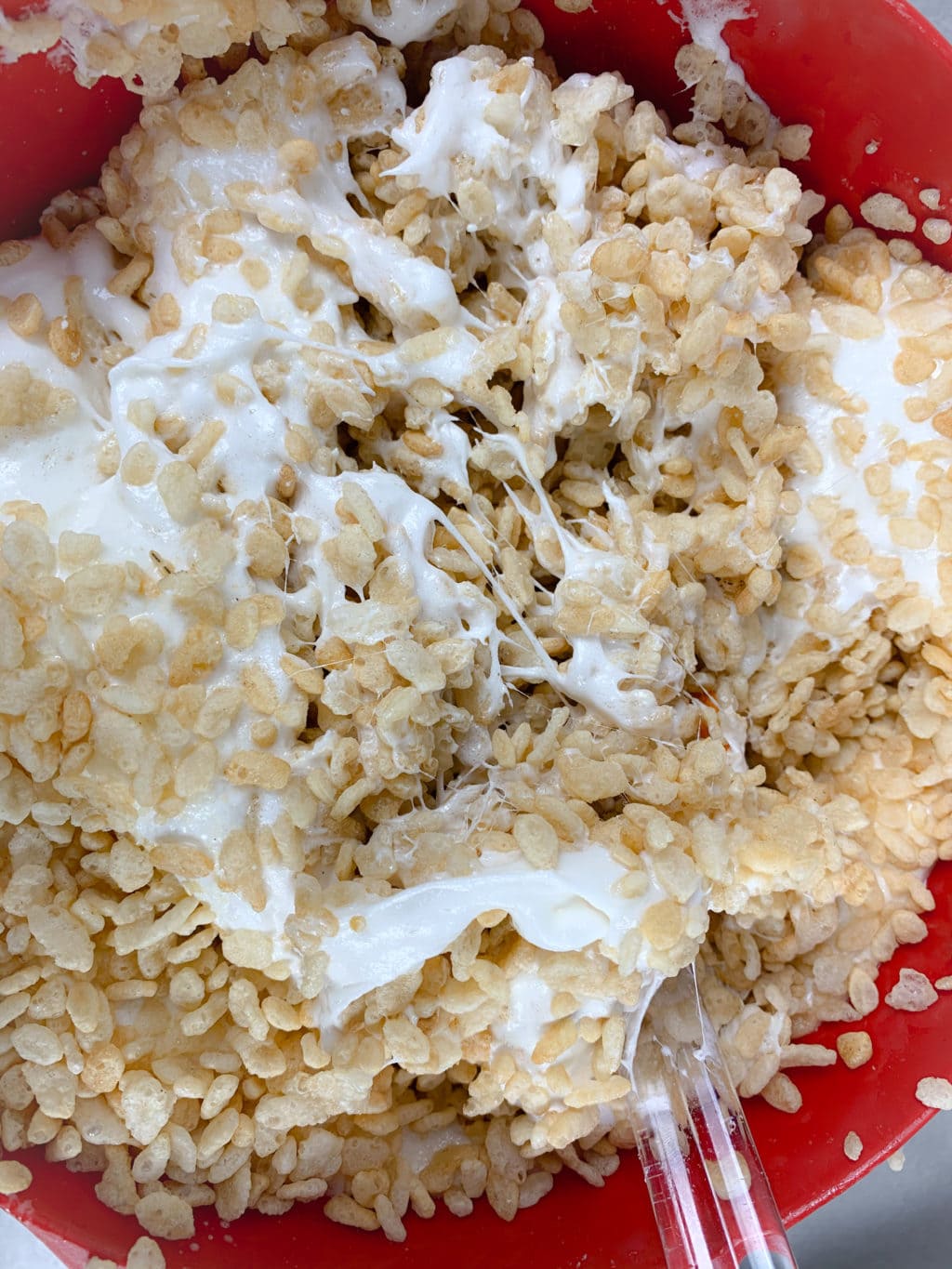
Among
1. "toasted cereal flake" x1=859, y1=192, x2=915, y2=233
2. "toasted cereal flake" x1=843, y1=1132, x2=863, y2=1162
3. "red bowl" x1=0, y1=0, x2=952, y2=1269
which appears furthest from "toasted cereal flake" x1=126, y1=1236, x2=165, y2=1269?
"toasted cereal flake" x1=859, y1=192, x2=915, y2=233

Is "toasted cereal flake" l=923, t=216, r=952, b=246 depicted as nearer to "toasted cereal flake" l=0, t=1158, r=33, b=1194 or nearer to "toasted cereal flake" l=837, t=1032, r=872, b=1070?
"toasted cereal flake" l=837, t=1032, r=872, b=1070

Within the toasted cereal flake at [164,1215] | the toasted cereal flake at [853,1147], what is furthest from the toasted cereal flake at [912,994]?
the toasted cereal flake at [164,1215]

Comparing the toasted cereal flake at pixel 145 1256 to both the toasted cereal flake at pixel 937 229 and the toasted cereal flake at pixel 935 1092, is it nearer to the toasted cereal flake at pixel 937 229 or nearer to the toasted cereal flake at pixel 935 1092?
the toasted cereal flake at pixel 935 1092

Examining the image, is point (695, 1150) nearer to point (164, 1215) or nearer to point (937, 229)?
point (164, 1215)

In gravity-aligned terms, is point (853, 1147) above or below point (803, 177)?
below

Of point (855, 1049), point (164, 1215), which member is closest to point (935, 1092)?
point (855, 1049)
